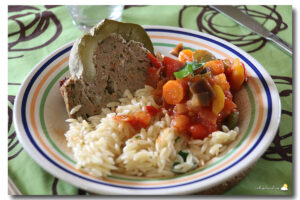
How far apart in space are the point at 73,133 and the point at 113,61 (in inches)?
40.9

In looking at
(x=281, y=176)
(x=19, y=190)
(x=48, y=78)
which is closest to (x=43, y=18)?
(x=48, y=78)

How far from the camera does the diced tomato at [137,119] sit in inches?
176

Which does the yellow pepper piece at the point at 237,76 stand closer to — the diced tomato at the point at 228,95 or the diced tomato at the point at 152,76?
the diced tomato at the point at 228,95

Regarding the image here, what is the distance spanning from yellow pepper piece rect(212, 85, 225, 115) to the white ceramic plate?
0.37m

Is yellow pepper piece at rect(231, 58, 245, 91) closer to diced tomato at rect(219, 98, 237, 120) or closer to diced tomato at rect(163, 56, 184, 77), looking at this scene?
diced tomato at rect(219, 98, 237, 120)

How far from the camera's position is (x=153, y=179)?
393 cm

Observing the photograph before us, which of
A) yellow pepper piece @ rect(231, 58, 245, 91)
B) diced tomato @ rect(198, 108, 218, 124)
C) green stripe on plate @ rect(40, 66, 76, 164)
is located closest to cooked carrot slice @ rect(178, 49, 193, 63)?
yellow pepper piece @ rect(231, 58, 245, 91)

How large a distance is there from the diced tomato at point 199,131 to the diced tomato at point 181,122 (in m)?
0.07

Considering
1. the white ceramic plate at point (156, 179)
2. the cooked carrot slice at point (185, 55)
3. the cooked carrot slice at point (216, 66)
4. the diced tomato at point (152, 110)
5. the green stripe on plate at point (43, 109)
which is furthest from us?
the cooked carrot slice at point (185, 55)

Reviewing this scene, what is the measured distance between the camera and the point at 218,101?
436 centimetres

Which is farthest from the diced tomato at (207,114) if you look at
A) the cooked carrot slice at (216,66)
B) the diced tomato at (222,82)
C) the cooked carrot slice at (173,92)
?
the cooked carrot slice at (216,66)

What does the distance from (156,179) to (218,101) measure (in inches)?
45.2

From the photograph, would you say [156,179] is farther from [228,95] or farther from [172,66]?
[172,66]

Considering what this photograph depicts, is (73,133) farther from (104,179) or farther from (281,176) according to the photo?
(281,176)
